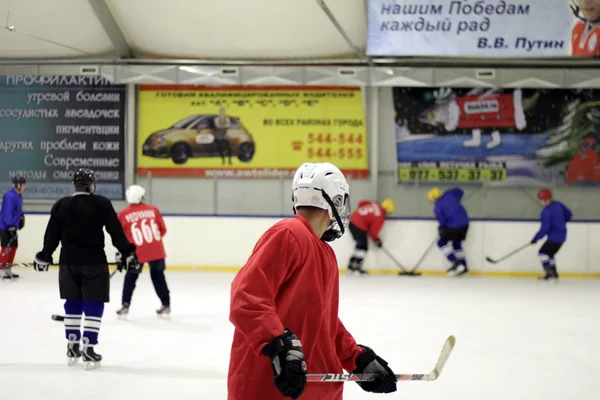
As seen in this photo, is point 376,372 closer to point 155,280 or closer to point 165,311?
point 155,280

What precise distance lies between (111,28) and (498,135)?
20.6 feet

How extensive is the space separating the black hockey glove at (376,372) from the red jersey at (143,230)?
4776mm

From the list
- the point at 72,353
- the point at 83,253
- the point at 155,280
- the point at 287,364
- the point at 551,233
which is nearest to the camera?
the point at 287,364

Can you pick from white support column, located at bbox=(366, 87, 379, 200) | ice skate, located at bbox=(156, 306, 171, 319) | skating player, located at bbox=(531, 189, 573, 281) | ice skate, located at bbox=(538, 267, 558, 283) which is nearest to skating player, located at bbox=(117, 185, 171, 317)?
ice skate, located at bbox=(156, 306, 171, 319)

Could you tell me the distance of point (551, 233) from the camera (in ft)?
36.9

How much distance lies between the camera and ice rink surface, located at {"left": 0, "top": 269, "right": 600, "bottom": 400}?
466 cm

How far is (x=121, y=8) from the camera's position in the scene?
42.2 feet

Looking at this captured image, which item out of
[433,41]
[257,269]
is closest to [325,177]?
[257,269]

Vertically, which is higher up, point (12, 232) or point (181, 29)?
point (181, 29)

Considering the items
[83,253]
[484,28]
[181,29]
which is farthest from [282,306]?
[181,29]

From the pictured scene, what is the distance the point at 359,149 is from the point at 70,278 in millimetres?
9055

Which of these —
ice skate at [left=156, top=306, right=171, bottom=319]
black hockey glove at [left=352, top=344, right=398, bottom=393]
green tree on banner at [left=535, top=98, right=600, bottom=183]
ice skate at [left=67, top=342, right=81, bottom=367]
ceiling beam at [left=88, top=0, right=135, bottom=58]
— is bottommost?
ice skate at [left=156, top=306, right=171, bottom=319]

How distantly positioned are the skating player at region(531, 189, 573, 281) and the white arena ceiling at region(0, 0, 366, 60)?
392 cm

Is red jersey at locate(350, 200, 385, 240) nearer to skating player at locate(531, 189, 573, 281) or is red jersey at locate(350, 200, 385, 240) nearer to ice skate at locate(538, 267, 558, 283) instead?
skating player at locate(531, 189, 573, 281)
